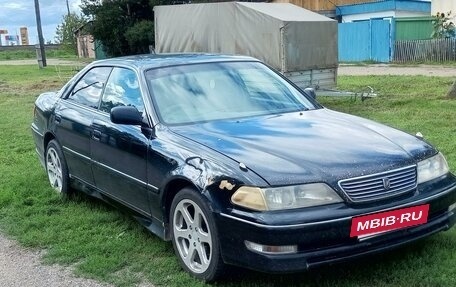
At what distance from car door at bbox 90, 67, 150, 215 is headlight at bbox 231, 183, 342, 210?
1.20 metres

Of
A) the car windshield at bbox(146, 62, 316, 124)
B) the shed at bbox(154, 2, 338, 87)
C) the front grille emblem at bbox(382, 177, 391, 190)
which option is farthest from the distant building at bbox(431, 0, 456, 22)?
the front grille emblem at bbox(382, 177, 391, 190)

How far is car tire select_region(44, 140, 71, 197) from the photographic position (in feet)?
20.0

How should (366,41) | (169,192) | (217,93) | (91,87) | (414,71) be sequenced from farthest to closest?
1. (366,41)
2. (414,71)
3. (91,87)
4. (217,93)
5. (169,192)

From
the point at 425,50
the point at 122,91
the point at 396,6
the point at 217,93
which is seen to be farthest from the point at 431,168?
the point at 396,6

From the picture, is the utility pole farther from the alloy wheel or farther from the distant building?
the alloy wheel

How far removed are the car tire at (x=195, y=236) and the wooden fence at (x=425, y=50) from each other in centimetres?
2525

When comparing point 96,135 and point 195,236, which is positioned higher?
point 96,135

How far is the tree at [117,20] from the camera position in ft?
111

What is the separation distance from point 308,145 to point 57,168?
3204mm

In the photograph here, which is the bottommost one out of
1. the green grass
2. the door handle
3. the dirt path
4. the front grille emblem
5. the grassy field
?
the dirt path

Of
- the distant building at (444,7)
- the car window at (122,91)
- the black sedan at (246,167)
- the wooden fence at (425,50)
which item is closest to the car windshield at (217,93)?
the black sedan at (246,167)

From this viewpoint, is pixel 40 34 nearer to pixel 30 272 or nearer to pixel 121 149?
pixel 121 149

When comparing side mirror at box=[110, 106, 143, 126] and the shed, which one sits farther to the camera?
the shed

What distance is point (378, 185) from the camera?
3705 millimetres
